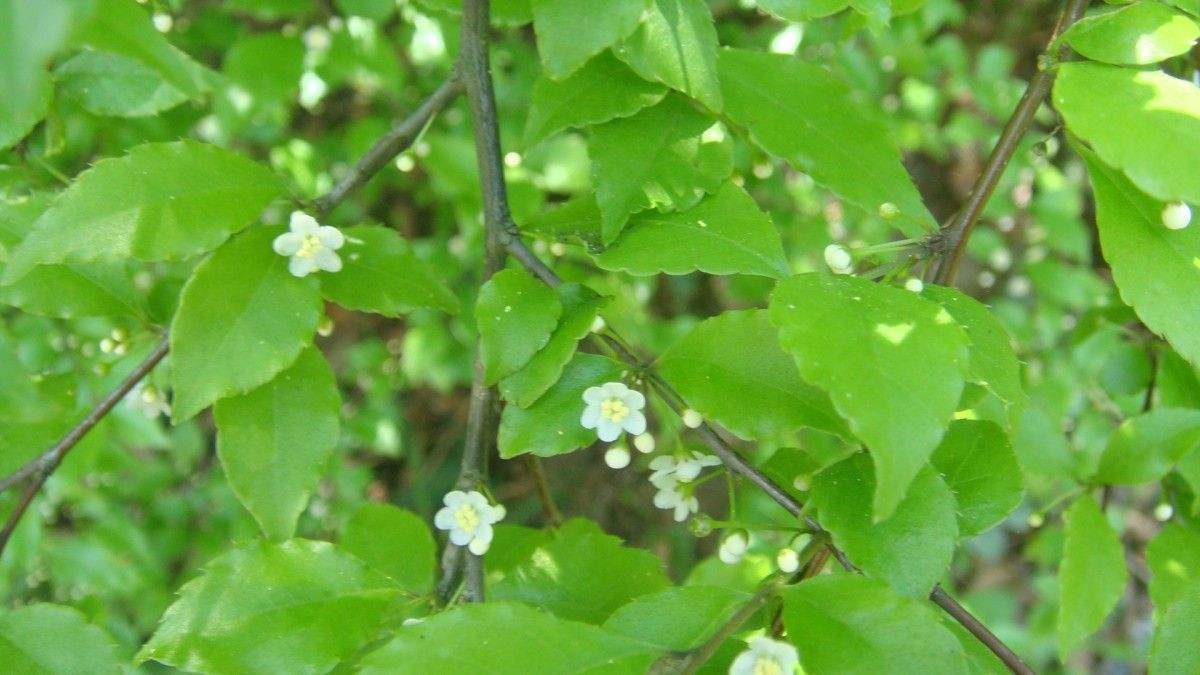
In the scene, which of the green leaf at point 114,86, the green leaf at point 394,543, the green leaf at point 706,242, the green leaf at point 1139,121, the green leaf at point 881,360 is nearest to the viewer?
the green leaf at point 881,360

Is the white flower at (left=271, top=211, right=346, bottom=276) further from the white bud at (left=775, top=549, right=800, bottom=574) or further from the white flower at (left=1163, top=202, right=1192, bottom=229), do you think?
the white flower at (left=1163, top=202, right=1192, bottom=229)

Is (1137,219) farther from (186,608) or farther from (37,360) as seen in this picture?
(37,360)

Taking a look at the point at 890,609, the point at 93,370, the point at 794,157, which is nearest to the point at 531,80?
the point at 93,370

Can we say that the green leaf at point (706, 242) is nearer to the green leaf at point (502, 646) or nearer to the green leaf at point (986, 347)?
the green leaf at point (986, 347)

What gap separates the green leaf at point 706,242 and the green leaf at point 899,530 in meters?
0.25

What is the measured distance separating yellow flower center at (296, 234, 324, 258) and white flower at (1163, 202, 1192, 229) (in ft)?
3.24

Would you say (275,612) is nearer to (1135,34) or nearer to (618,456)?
(618,456)

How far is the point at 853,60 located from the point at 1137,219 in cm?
182

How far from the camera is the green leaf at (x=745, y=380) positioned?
3.88 ft

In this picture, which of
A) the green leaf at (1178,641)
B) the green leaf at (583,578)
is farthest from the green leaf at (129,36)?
the green leaf at (1178,641)

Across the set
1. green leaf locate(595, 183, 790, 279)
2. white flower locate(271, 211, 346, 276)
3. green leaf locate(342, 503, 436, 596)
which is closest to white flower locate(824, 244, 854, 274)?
green leaf locate(595, 183, 790, 279)

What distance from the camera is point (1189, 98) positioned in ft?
3.70

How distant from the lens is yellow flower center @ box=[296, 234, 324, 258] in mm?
1312

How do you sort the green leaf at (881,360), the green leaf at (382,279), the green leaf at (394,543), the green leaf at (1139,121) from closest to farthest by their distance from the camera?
the green leaf at (881,360)
the green leaf at (1139,121)
the green leaf at (382,279)
the green leaf at (394,543)
